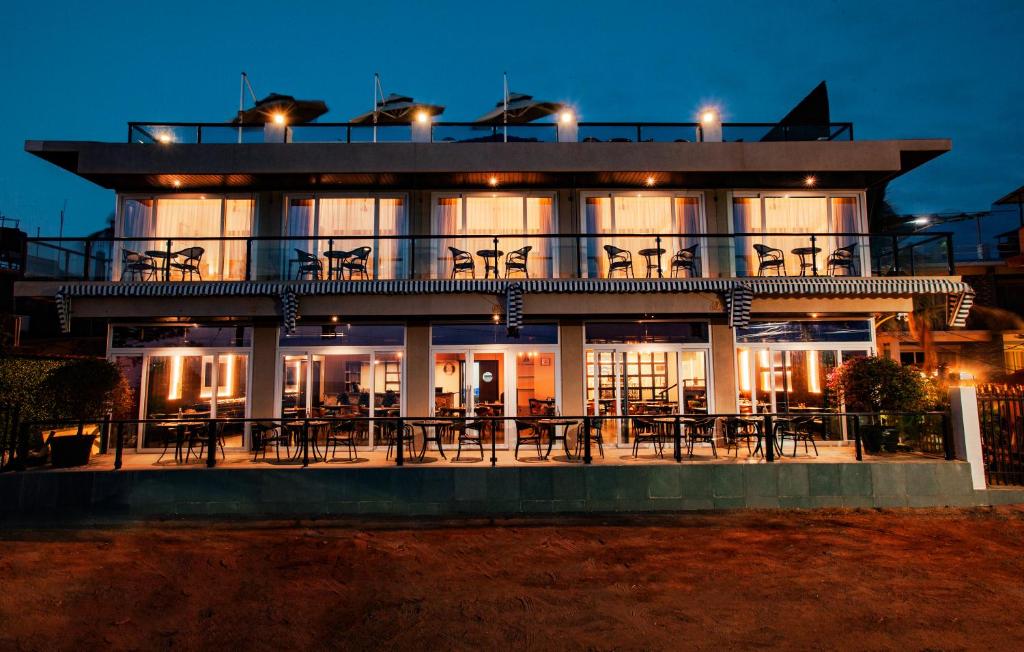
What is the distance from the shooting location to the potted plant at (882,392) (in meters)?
10.4

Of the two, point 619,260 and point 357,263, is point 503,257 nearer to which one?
point 619,260

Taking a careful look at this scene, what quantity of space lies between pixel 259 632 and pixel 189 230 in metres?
10.8

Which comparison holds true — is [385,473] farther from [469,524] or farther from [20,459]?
[20,459]

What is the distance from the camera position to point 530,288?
11.9 metres

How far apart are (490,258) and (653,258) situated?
3.59m

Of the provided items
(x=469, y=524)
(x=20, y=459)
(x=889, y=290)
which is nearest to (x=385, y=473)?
(x=469, y=524)

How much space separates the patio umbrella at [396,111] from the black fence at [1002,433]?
12.1m

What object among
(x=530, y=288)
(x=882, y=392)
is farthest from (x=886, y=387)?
(x=530, y=288)

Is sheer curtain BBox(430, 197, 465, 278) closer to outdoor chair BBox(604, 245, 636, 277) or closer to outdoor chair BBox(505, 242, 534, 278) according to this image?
outdoor chair BBox(505, 242, 534, 278)

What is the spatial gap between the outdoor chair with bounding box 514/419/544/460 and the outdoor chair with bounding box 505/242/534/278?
3.25 metres

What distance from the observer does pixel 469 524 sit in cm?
877

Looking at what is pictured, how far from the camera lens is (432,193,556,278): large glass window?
1320 cm

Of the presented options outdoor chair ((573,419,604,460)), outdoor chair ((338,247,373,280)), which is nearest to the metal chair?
outdoor chair ((338,247,373,280))

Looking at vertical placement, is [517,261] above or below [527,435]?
above
